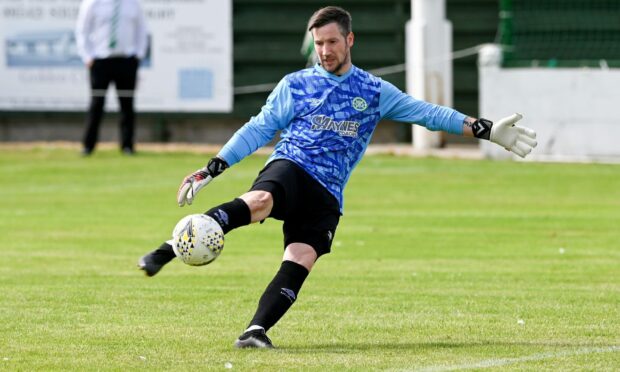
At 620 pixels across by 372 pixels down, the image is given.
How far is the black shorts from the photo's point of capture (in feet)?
25.4

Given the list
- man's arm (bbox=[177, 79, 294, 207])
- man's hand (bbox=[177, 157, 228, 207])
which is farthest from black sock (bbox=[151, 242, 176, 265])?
man's arm (bbox=[177, 79, 294, 207])

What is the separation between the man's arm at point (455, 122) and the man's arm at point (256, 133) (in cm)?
53

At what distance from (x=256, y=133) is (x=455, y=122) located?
3.54 feet

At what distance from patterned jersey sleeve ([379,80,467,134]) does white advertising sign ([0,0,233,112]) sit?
602 inches

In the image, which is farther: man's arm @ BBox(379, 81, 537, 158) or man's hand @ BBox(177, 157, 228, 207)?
man's arm @ BBox(379, 81, 537, 158)

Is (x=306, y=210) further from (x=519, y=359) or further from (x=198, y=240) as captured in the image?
(x=519, y=359)

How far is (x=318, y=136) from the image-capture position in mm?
7871

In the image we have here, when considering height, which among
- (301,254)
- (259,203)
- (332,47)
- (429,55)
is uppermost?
(332,47)

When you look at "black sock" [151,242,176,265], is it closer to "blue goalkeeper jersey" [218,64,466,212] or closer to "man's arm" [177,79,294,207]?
"man's arm" [177,79,294,207]

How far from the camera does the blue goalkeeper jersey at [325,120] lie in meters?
7.87

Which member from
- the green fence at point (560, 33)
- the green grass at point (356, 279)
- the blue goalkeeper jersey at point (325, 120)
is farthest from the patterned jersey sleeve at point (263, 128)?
the green fence at point (560, 33)

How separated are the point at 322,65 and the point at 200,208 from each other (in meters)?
7.85

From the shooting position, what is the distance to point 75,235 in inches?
539

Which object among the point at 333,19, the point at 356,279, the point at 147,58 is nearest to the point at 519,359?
the point at 333,19
